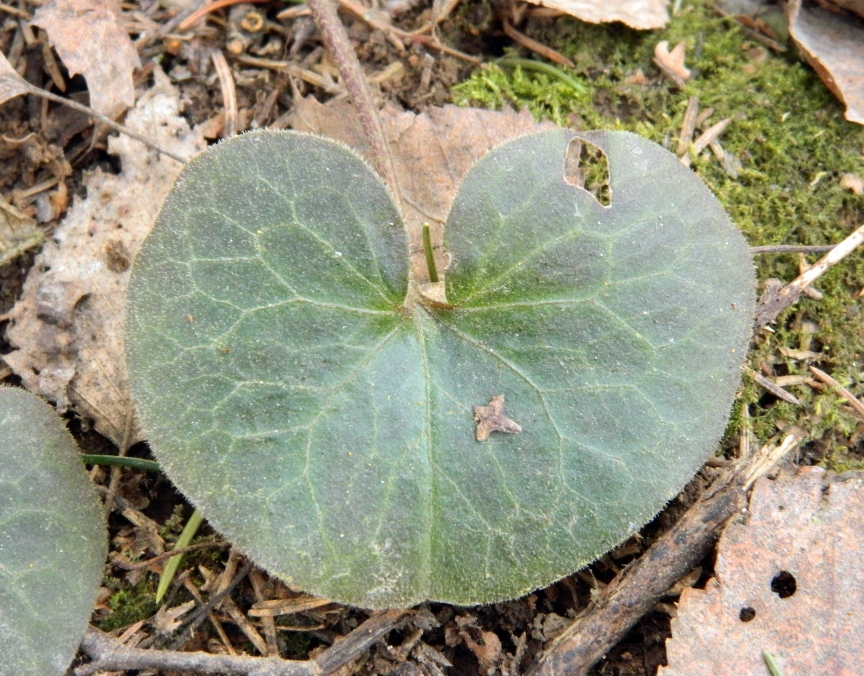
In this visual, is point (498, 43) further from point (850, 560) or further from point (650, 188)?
point (850, 560)

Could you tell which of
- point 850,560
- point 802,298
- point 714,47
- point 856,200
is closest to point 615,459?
point 850,560

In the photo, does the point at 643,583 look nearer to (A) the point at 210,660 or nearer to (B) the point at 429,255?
(B) the point at 429,255

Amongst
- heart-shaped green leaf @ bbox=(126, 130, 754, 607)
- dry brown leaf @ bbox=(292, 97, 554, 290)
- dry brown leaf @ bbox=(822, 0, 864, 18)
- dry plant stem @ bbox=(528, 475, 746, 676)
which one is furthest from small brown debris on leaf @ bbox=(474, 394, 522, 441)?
dry brown leaf @ bbox=(822, 0, 864, 18)

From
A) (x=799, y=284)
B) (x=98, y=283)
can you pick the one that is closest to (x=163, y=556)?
(x=98, y=283)

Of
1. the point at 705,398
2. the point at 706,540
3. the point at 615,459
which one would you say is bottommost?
the point at 706,540

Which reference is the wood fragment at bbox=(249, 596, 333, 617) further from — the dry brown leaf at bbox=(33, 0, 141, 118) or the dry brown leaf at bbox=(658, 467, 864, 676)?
the dry brown leaf at bbox=(33, 0, 141, 118)

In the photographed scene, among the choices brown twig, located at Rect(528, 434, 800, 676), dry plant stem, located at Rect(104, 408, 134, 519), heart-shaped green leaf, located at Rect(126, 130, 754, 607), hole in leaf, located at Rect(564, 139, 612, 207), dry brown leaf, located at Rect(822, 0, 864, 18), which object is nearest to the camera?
heart-shaped green leaf, located at Rect(126, 130, 754, 607)

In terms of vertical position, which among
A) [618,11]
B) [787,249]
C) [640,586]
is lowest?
[640,586]
